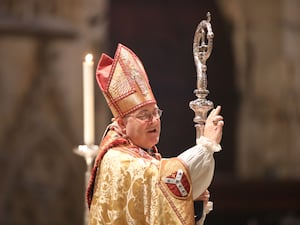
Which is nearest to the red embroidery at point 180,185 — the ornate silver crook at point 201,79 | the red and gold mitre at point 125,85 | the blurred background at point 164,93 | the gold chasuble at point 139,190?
the gold chasuble at point 139,190

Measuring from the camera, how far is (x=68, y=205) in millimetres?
4773

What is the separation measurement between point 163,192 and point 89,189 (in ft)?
0.88

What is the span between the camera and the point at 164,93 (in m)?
5.05

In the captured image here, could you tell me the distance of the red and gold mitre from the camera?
2.49 metres

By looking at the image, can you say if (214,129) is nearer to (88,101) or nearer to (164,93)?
(88,101)

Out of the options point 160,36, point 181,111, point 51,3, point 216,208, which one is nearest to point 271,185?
point 216,208

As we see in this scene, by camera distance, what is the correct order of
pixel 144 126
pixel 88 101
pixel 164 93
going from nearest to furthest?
pixel 144 126, pixel 88 101, pixel 164 93

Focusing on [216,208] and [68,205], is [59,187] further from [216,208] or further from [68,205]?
[216,208]

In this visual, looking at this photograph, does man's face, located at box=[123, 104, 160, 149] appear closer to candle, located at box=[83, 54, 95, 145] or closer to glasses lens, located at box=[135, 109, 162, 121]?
glasses lens, located at box=[135, 109, 162, 121]

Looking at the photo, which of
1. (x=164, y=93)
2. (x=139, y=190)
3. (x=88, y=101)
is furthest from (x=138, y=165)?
(x=164, y=93)

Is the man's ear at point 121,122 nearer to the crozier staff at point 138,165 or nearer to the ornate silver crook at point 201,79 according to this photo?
the crozier staff at point 138,165

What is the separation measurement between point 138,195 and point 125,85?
33 cm

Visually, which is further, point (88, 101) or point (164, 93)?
point (164, 93)

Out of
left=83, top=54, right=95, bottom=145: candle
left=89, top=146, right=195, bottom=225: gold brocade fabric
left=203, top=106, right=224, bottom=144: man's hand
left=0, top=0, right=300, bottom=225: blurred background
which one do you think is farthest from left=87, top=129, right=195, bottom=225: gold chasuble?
left=0, top=0, right=300, bottom=225: blurred background
